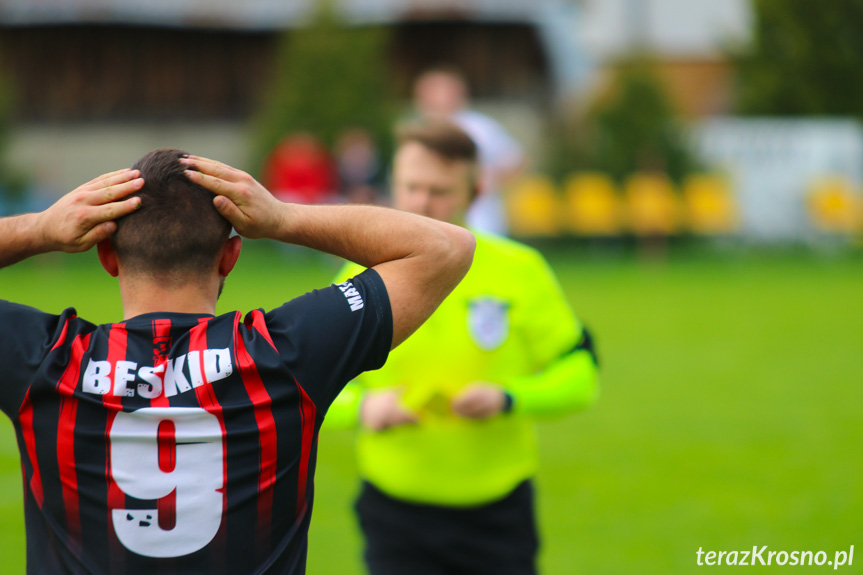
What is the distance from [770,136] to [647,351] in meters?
10.8

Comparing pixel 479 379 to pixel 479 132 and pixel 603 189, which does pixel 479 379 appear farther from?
pixel 603 189

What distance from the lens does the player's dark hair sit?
5.83ft

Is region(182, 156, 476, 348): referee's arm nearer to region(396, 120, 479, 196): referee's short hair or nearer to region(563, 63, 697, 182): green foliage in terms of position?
region(396, 120, 479, 196): referee's short hair

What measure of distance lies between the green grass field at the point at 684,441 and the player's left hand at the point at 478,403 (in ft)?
6.46

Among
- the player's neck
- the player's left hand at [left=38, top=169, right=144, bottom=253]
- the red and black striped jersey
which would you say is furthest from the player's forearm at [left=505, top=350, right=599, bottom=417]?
the player's left hand at [left=38, top=169, right=144, bottom=253]

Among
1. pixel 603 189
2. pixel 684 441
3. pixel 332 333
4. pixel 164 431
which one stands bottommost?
pixel 684 441

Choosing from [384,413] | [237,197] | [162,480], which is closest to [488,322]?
[384,413]

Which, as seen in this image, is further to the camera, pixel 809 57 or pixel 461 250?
pixel 809 57

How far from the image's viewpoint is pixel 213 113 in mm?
23875

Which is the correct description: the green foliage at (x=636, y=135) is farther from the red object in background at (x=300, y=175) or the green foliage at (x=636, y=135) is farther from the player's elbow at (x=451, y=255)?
the player's elbow at (x=451, y=255)

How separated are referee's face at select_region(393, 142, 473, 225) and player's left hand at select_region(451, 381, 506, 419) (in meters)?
0.66

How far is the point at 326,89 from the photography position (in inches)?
816

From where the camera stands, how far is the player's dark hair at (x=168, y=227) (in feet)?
5.83

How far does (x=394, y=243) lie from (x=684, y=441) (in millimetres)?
5211
